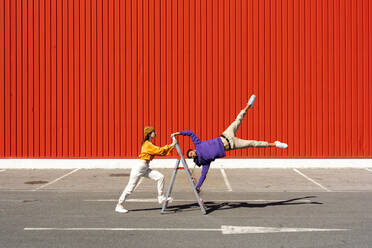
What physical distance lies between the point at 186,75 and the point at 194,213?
9457 mm

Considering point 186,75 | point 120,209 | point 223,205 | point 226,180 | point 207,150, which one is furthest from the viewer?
point 186,75

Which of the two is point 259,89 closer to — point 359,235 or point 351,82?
point 351,82

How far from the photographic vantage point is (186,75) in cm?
1912

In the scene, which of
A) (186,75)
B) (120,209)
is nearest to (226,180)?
(186,75)

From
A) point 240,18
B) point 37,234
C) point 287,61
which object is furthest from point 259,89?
point 37,234

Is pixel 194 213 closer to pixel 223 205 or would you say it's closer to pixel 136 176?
pixel 223 205

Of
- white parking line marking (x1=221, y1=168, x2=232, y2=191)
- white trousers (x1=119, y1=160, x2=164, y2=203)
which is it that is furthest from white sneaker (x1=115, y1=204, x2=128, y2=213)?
white parking line marking (x1=221, y1=168, x2=232, y2=191)

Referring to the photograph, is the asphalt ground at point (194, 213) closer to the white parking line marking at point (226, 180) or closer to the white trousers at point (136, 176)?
the white parking line marking at point (226, 180)

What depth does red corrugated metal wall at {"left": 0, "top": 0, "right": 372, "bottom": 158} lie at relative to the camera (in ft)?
62.6

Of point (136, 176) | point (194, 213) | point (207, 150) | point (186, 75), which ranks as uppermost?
point (186, 75)

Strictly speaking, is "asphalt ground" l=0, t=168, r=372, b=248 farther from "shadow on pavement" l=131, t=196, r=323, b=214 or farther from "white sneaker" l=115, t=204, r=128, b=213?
"white sneaker" l=115, t=204, r=128, b=213

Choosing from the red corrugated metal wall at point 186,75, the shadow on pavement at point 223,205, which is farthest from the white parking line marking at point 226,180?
the shadow on pavement at point 223,205

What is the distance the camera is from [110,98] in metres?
19.2

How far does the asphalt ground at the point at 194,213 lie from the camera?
26.5 ft
